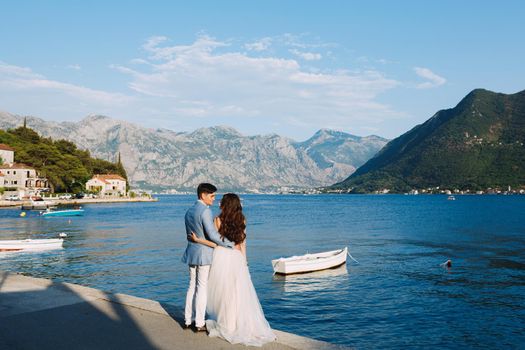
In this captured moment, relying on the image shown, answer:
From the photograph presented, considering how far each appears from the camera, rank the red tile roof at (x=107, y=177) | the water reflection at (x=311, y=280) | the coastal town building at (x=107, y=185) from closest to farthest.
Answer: the water reflection at (x=311, y=280) → the coastal town building at (x=107, y=185) → the red tile roof at (x=107, y=177)

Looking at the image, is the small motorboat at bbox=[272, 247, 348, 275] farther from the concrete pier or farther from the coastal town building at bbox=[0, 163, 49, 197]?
the coastal town building at bbox=[0, 163, 49, 197]

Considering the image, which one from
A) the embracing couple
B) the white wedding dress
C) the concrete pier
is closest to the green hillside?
the concrete pier

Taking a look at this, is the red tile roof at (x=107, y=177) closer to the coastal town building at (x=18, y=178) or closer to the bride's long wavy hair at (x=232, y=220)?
the coastal town building at (x=18, y=178)

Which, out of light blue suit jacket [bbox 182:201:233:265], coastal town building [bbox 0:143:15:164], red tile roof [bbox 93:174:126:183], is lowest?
light blue suit jacket [bbox 182:201:233:265]

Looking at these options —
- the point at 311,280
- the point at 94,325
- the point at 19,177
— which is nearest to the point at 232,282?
the point at 94,325

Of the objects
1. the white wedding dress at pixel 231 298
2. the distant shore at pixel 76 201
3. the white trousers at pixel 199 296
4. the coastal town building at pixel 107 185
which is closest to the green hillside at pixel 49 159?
the distant shore at pixel 76 201

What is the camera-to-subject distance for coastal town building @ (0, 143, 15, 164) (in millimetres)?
136375

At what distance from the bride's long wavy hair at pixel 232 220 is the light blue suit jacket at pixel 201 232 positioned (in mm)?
189

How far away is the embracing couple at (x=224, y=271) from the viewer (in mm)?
8719

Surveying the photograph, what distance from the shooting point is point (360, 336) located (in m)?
15.7

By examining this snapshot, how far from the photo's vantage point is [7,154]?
138 m

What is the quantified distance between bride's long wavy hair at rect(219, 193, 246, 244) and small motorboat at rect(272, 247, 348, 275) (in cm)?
1943

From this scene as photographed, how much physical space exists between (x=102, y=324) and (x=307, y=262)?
21266 millimetres

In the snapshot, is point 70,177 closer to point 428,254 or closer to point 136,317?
point 428,254
